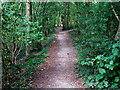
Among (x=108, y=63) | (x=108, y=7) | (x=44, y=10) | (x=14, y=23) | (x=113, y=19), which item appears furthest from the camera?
(x=44, y=10)

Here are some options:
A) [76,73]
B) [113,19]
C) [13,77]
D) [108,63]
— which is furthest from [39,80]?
[113,19]

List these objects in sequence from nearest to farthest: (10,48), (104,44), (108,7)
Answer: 1. (104,44)
2. (10,48)
3. (108,7)

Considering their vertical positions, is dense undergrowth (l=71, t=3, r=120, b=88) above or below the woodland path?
above

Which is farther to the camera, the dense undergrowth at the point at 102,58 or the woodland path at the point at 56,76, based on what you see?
the woodland path at the point at 56,76

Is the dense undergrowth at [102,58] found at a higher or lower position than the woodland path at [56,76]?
higher

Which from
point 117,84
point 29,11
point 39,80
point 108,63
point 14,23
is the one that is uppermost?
point 29,11

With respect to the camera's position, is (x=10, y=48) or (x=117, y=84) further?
(x=10, y=48)

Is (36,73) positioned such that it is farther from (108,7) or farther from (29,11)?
(108,7)

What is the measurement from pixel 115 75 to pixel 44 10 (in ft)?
41.9

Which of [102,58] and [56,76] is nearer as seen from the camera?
[102,58]

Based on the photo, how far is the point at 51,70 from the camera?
299 inches

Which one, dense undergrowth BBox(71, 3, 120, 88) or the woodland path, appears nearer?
dense undergrowth BBox(71, 3, 120, 88)

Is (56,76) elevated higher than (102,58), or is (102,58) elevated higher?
(102,58)

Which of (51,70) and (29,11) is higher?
(29,11)
